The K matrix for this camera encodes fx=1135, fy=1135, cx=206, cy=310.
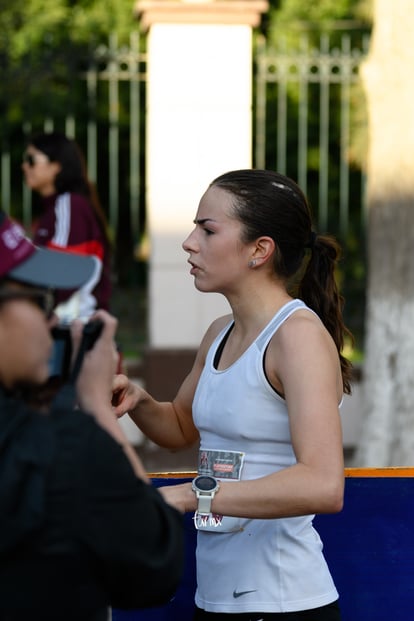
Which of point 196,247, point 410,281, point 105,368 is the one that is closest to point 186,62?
point 410,281

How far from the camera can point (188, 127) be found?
7.49 m

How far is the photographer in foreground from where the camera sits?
5.02 ft

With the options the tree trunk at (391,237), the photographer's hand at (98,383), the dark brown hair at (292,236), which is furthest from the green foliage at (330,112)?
the photographer's hand at (98,383)

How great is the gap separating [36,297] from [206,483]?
697mm

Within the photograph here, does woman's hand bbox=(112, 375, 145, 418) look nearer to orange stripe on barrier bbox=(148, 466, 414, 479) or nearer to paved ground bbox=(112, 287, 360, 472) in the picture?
orange stripe on barrier bbox=(148, 466, 414, 479)

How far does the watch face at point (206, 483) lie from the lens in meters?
2.15

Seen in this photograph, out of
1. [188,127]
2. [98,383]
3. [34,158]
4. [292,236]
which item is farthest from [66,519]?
[188,127]

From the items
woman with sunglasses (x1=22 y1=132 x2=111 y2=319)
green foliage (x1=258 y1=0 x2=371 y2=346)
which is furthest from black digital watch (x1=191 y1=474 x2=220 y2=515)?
green foliage (x1=258 y1=0 x2=371 y2=346)

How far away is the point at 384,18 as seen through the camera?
7008 mm

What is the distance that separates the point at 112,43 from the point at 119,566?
21.7 feet

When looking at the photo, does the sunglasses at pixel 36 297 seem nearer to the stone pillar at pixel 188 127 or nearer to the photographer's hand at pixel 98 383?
the photographer's hand at pixel 98 383

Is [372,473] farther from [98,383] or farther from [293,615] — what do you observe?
[98,383]

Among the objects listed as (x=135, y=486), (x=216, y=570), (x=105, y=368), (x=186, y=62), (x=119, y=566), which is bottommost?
(x=216, y=570)

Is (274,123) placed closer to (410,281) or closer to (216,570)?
(410,281)
